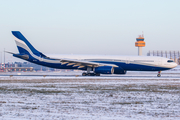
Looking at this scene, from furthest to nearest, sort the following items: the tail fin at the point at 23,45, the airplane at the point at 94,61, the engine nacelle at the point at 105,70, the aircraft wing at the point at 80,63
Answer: the tail fin at the point at 23,45
the airplane at the point at 94,61
the aircraft wing at the point at 80,63
the engine nacelle at the point at 105,70

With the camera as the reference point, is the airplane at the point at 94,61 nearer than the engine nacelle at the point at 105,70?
No

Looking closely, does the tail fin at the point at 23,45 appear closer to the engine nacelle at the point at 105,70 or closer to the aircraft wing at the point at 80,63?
the aircraft wing at the point at 80,63

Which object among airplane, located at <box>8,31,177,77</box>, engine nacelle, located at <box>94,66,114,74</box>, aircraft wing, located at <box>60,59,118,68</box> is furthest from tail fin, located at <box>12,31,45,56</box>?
engine nacelle, located at <box>94,66,114,74</box>

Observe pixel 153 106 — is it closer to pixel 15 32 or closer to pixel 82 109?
pixel 82 109

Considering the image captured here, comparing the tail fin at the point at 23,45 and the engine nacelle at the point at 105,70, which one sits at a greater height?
the tail fin at the point at 23,45

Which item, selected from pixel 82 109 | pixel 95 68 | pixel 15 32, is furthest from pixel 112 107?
pixel 15 32

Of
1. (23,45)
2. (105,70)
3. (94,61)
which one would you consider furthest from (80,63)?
(23,45)

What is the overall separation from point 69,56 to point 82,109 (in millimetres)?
29104

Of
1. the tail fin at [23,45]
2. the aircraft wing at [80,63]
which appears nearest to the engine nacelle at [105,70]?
the aircraft wing at [80,63]

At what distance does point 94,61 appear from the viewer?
37281 millimetres

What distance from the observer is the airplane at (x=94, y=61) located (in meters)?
36.2

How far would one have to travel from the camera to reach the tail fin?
38219mm

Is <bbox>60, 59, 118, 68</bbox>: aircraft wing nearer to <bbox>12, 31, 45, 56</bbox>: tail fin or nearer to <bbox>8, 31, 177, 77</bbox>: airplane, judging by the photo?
<bbox>8, 31, 177, 77</bbox>: airplane

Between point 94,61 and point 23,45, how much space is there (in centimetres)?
1157
